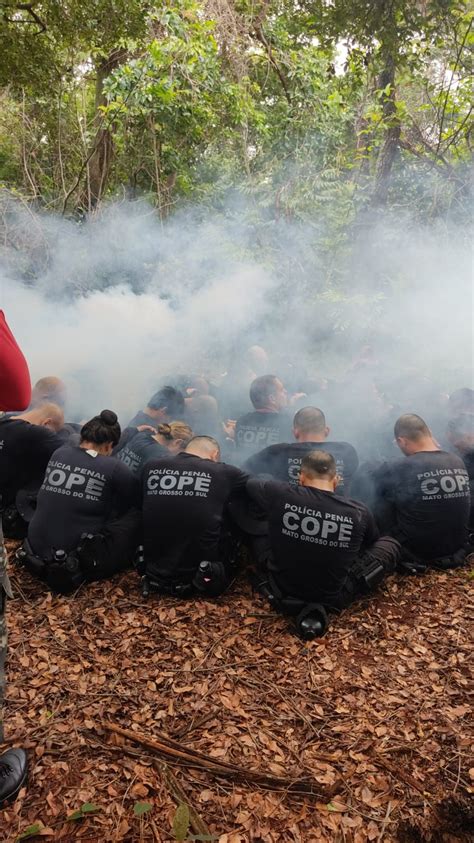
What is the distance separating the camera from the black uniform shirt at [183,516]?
3889mm

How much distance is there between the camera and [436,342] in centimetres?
968

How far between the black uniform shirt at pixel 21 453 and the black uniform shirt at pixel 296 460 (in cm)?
190

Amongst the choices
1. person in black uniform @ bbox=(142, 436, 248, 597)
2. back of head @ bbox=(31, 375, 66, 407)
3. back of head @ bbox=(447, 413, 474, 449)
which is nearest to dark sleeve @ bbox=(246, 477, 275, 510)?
person in black uniform @ bbox=(142, 436, 248, 597)

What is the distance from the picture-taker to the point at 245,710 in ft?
9.47

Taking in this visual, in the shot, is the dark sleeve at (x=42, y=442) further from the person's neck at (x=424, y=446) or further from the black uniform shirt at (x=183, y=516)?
the person's neck at (x=424, y=446)

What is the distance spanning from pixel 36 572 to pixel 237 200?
27.6 feet

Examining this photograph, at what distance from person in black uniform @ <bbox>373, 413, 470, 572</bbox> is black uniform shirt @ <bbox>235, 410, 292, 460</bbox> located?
1.40m

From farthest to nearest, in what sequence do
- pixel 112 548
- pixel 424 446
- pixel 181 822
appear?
pixel 424 446 < pixel 112 548 < pixel 181 822

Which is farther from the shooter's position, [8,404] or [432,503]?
[432,503]

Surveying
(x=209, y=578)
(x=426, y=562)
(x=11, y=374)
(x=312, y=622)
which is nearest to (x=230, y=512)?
(x=209, y=578)

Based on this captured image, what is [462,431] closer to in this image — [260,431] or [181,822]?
[260,431]

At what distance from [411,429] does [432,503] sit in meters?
0.65

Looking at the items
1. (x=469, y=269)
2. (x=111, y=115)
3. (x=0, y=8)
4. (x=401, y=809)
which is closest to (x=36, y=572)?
(x=401, y=809)

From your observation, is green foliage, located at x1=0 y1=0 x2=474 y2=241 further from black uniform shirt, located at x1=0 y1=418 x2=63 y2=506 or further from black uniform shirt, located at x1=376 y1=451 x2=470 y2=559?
black uniform shirt, located at x1=0 y1=418 x2=63 y2=506
